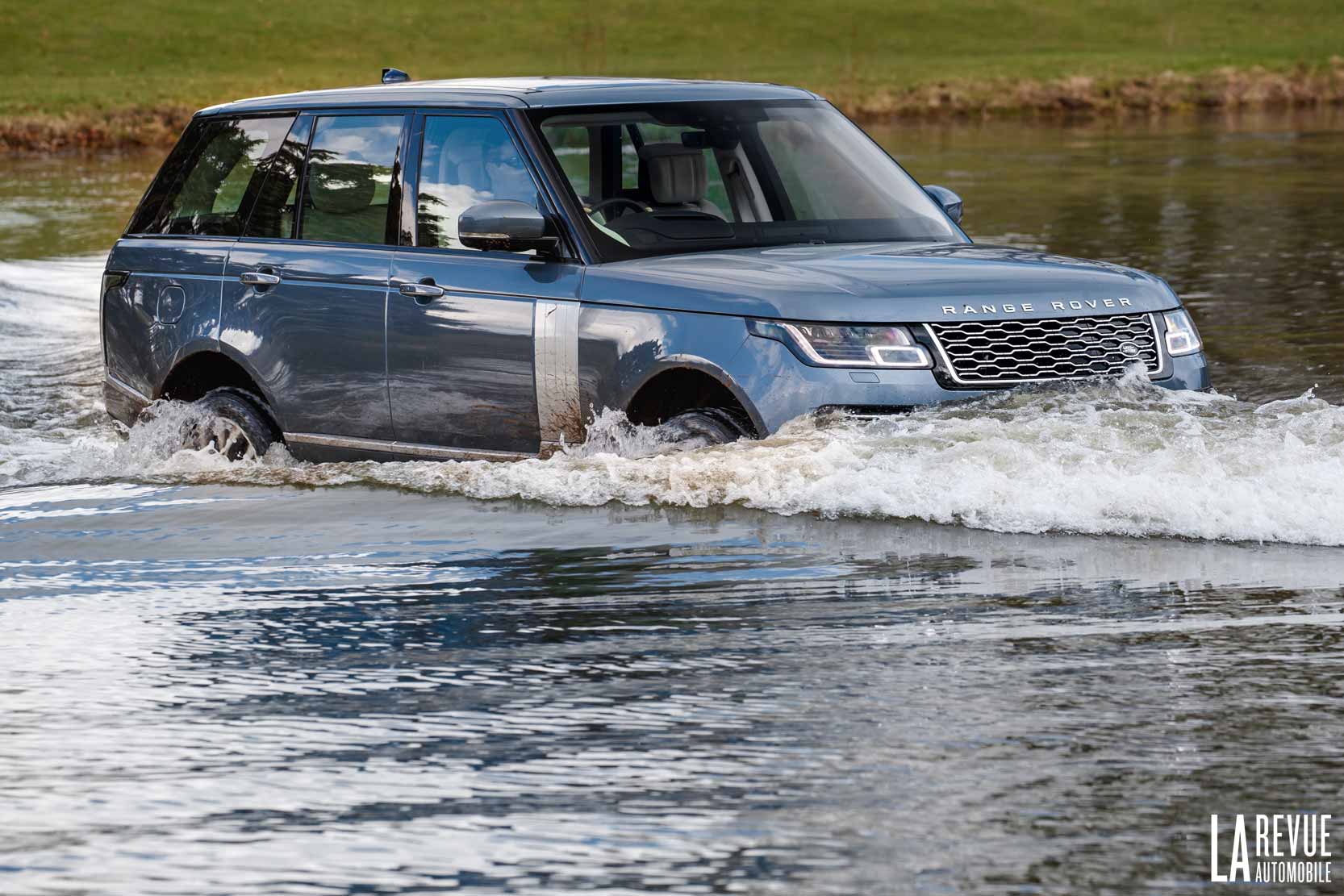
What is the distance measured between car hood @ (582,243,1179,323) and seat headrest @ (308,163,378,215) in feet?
4.30

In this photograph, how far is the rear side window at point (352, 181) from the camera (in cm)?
898

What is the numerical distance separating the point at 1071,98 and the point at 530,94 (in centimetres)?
5205

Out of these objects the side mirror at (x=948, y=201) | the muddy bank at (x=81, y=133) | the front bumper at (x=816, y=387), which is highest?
the side mirror at (x=948, y=201)

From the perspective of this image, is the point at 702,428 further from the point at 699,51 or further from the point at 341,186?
the point at 699,51

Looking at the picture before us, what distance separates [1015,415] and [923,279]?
→ 1.84ft

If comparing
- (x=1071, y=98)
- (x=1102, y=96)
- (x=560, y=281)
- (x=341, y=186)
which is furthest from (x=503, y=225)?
(x=1102, y=96)

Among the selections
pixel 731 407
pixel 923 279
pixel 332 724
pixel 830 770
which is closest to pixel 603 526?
pixel 731 407

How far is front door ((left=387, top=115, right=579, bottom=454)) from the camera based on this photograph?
8.30 m

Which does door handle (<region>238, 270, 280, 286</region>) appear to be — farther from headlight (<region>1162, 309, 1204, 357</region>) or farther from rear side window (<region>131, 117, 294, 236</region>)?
headlight (<region>1162, 309, 1204, 357</region>)

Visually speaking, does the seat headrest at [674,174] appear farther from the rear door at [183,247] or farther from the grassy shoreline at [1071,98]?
the grassy shoreline at [1071,98]

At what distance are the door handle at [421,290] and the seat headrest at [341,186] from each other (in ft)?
1.75

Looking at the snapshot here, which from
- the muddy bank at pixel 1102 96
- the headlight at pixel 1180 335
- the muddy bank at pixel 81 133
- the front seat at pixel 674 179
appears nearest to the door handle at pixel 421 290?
the front seat at pixel 674 179

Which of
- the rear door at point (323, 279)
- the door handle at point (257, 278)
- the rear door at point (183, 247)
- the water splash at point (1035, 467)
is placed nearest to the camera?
the water splash at point (1035, 467)

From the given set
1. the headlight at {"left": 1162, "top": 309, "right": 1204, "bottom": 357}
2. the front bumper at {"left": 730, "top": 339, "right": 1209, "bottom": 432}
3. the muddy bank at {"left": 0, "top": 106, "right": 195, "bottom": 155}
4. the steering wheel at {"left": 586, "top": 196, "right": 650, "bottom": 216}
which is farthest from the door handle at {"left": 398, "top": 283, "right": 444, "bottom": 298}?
the muddy bank at {"left": 0, "top": 106, "right": 195, "bottom": 155}
